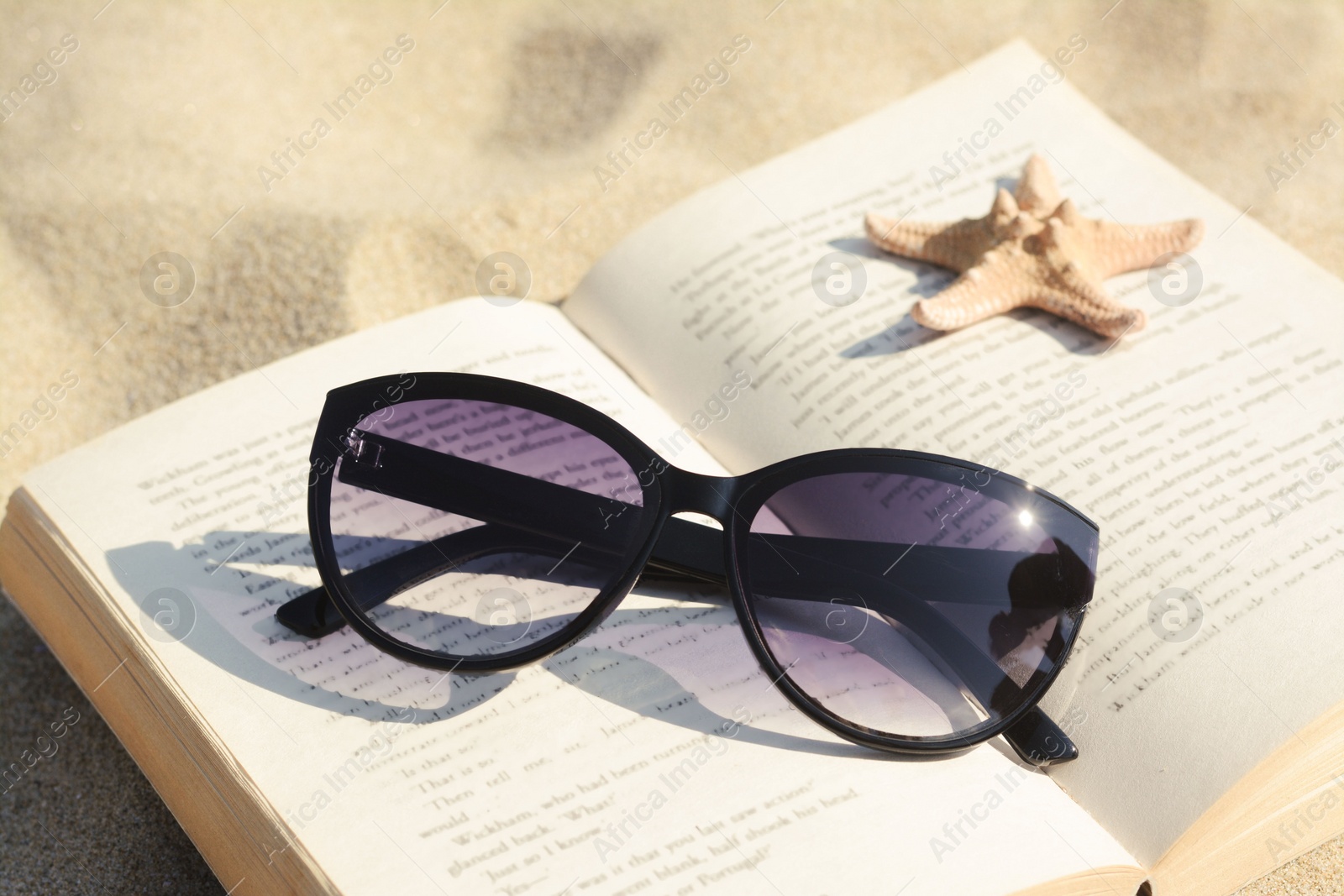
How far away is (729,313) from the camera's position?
1103mm

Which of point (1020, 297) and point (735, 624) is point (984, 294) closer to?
point (1020, 297)

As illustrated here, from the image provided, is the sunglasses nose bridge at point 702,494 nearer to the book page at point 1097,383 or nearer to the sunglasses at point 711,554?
the sunglasses at point 711,554

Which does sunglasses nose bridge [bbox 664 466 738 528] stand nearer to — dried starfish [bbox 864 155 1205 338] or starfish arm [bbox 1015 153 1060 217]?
dried starfish [bbox 864 155 1205 338]

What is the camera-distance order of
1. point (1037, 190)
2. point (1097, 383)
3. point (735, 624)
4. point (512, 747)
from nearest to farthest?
Result: point (512, 747) < point (735, 624) < point (1097, 383) < point (1037, 190)

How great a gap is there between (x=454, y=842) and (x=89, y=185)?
1.27m

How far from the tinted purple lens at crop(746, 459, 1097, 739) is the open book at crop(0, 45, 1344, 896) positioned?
0.04 m

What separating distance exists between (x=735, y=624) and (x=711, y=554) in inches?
2.7

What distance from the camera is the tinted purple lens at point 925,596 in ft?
2.69

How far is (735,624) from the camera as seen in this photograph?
89 centimetres

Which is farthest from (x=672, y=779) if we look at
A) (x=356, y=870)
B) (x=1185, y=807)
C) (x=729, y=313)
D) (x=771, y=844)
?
(x=729, y=313)

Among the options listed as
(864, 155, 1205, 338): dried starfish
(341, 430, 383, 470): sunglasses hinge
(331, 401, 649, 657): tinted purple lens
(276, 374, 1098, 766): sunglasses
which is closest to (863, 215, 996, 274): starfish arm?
(864, 155, 1205, 338): dried starfish

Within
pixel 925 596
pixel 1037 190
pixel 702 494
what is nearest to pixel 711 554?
pixel 702 494

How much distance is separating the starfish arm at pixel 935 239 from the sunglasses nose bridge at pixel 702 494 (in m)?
0.44

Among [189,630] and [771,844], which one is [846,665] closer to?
[771,844]
